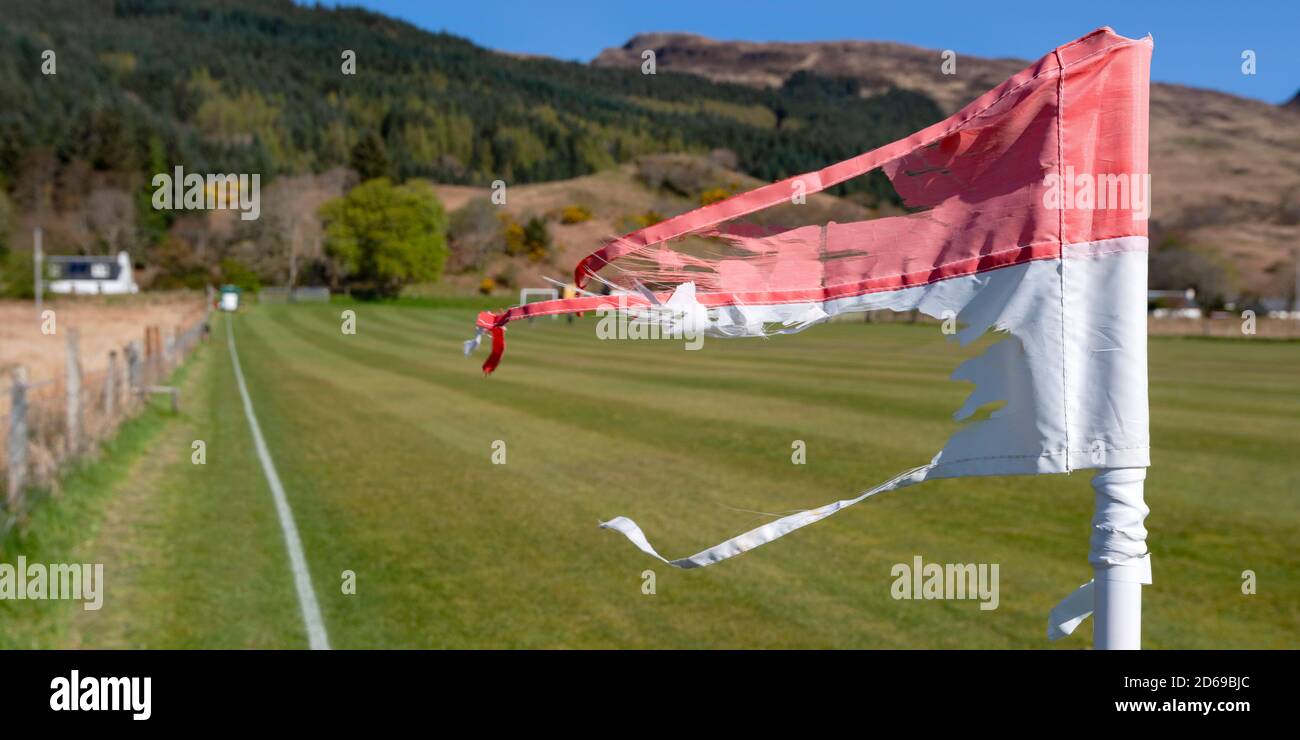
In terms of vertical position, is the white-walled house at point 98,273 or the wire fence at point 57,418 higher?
the white-walled house at point 98,273

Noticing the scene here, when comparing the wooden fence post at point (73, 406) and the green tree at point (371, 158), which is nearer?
the wooden fence post at point (73, 406)

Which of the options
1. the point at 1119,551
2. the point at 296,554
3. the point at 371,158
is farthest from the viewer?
the point at 371,158

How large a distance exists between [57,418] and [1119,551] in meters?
12.9

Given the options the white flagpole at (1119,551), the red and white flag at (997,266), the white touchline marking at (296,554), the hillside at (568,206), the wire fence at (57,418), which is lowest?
the white touchline marking at (296,554)

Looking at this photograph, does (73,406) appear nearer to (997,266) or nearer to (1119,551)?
(997,266)

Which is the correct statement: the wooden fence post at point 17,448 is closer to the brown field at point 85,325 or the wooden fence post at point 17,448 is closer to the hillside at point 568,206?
the brown field at point 85,325

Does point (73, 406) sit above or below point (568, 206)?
below

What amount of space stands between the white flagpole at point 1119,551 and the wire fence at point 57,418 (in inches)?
354

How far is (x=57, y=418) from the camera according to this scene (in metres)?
12.1

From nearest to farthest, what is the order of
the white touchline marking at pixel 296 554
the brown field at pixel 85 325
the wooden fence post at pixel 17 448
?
the white touchline marking at pixel 296 554 → the wooden fence post at pixel 17 448 → the brown field at pixel 85 325

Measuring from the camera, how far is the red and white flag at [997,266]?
2.19 m

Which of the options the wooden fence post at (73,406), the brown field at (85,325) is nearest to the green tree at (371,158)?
the brown field at (85,325)

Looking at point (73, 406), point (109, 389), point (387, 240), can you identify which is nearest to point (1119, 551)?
point (73, 406)
